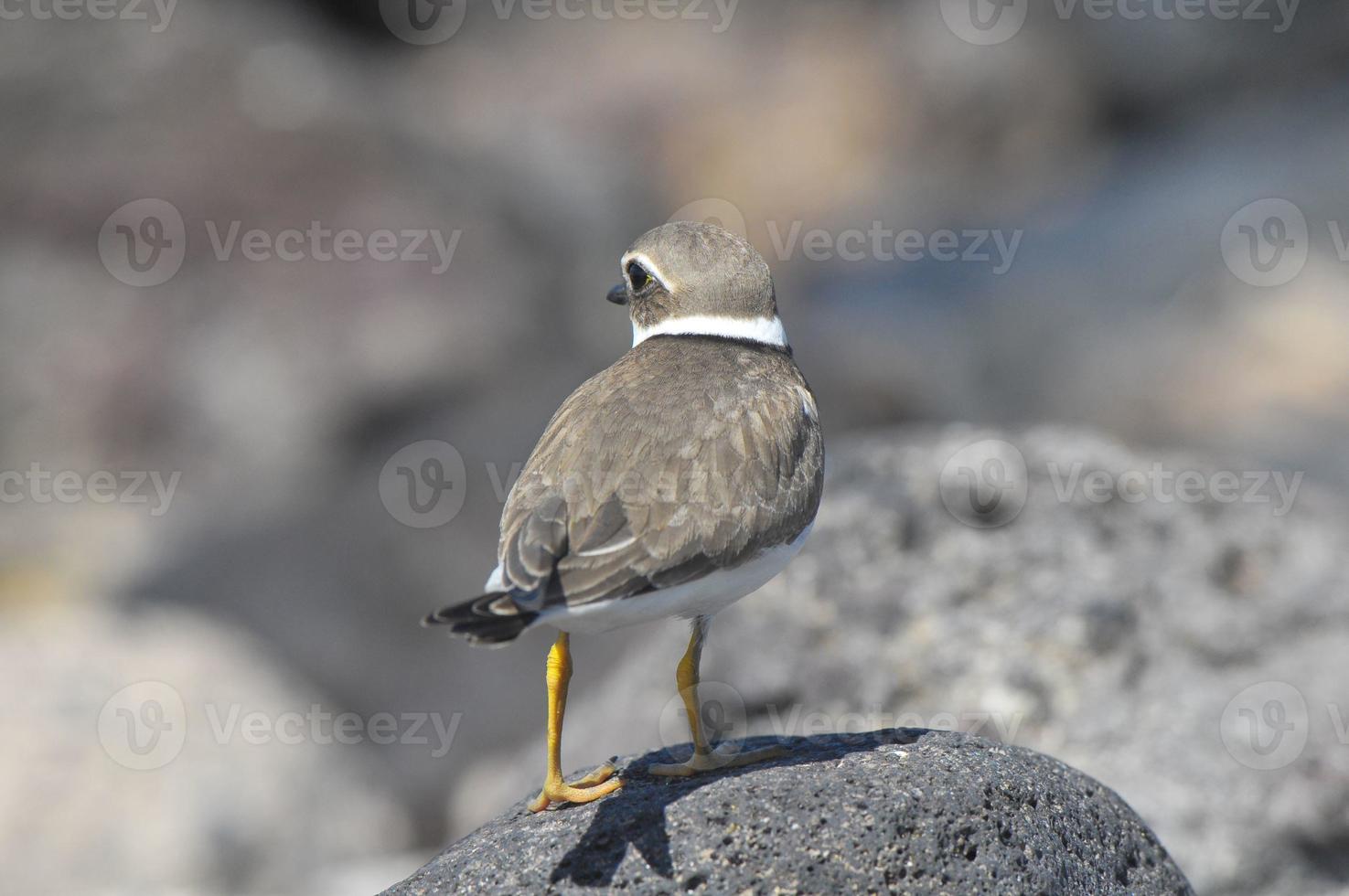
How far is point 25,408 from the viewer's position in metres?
23.3

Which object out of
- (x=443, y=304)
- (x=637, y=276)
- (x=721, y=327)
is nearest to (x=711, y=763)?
(x=721, y=327)

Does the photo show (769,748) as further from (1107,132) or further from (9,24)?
(1107,132)

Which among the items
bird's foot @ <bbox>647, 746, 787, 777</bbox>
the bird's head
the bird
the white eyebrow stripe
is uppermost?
the bird's head

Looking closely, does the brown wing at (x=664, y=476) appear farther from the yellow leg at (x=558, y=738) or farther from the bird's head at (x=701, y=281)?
the yellow leg at (x=558, y=738)

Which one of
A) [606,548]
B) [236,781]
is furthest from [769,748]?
[236,781]

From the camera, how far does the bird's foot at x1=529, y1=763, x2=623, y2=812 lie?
281 inches

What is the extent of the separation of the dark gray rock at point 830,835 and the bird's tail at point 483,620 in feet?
4.40

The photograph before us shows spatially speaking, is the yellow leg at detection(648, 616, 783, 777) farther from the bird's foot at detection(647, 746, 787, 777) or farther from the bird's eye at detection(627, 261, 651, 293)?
the bird's eye at detection(627, 261, 651, 293)

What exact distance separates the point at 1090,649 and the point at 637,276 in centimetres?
428

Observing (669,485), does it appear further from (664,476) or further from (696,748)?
(696,748)

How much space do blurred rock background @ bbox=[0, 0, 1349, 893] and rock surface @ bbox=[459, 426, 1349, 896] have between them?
0.28m

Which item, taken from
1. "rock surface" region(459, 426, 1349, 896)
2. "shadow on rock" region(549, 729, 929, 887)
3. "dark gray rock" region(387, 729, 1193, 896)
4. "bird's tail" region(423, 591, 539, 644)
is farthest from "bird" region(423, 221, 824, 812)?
"rock surface" region(459, 426, 1349, 896)

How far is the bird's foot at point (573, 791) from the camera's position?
7.13 metres

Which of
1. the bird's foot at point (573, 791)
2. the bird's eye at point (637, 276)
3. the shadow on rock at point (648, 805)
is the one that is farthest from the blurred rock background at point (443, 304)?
the bird's foot at point (573, 791)
